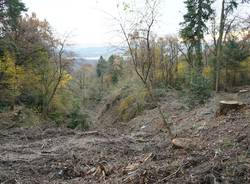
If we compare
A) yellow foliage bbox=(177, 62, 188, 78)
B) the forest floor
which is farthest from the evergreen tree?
the forest floor

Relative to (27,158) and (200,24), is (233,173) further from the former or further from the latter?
(200,24)

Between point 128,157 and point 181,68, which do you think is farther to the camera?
point 181,68

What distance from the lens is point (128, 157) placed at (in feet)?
40.3

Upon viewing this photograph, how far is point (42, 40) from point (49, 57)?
1.81m

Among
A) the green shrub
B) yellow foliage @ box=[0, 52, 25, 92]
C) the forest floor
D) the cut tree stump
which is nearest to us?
the forest floor

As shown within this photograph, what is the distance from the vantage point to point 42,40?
1368 inches

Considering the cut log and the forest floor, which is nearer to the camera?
the forest floor

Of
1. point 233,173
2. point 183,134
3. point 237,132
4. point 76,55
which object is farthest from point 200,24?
point 233,173

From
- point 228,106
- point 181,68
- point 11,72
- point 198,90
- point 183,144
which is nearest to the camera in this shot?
point 183,144

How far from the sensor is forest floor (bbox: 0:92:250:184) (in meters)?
7.55

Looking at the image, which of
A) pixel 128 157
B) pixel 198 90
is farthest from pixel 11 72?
pixel 128 157

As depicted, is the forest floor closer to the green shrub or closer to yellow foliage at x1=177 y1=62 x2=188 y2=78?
the green shrub

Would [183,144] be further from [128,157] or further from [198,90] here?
[198,90]

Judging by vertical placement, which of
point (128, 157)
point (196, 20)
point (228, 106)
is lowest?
point (128, 157)
